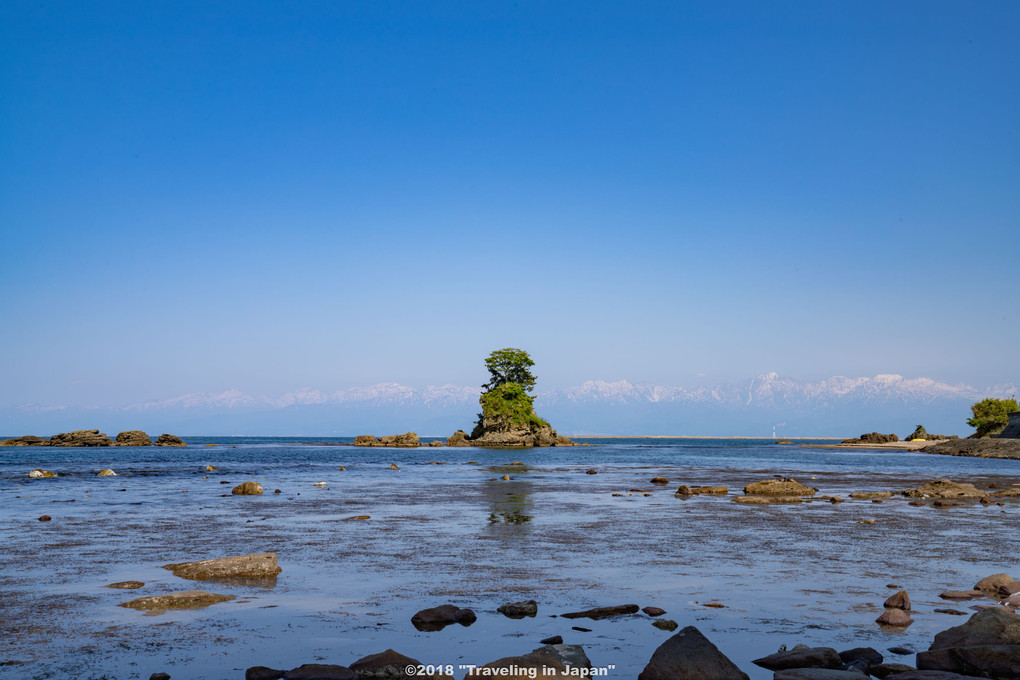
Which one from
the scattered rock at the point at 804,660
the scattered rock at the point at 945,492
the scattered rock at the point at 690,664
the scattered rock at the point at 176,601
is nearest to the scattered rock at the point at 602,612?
the scattered rock at the point at 690,664

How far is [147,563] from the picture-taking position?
15.3m

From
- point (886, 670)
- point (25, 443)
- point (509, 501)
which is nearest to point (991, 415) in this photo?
point (509, 501)

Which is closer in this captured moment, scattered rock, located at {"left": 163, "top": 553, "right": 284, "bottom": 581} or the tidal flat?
the tidal flat

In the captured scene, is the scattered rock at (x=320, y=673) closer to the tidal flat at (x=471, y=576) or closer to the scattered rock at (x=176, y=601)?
the tidal flat at (x=471, y=576)

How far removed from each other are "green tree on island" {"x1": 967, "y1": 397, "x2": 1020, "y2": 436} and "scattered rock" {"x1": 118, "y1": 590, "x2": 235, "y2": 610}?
452 ft

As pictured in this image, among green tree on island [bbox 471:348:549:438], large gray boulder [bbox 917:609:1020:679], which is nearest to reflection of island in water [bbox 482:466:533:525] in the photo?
large gray boulder [bbox 917:609:1020:679]

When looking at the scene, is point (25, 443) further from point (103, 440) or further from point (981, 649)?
point (981, 649)

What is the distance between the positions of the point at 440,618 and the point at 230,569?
18.3 ft

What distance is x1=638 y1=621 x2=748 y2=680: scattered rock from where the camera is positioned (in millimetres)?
7953

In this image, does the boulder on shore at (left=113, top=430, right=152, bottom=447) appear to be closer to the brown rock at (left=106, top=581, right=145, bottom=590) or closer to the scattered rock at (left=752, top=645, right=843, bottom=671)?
the brown rock at (left=106, top=581, right=145, bottom=590)

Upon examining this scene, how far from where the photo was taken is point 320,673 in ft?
26.2

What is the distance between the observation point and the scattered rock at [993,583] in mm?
12453

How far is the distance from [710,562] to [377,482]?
105 ft

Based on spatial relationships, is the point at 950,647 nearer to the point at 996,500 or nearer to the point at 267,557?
the point at 267,557
